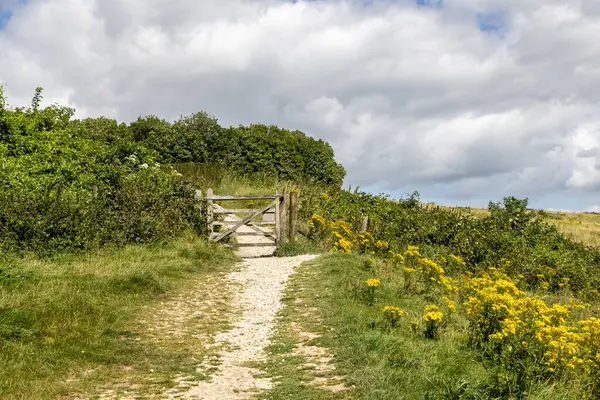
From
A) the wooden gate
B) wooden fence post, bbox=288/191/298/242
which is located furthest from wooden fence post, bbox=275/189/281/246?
wooden fence post, bbox=288/191/298/242

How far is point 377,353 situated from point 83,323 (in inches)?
211

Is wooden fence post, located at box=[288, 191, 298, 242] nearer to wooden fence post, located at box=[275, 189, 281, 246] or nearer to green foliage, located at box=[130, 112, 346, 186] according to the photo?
wooden fence post, located at box=[275, 189, 281, 246]

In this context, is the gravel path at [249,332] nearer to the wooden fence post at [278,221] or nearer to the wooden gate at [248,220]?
the wooden gate at [248,220]

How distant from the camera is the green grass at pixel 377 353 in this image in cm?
638

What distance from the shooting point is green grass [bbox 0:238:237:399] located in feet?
24.2

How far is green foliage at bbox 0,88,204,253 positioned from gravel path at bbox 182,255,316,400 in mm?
3496

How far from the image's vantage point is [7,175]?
1593cm

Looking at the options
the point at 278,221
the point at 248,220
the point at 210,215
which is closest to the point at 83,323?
the point at 210,215

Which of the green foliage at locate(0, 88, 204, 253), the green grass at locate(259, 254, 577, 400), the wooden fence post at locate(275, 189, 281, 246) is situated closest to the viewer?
the green grass at locate(259, 254, 577, 400)

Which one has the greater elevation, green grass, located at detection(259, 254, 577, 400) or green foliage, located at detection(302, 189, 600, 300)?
green foliage, located at detection(302, 189, 600, 300)

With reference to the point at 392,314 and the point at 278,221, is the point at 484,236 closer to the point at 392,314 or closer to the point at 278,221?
the point at 278,221

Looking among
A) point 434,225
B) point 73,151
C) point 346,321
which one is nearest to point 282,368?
point 346,321

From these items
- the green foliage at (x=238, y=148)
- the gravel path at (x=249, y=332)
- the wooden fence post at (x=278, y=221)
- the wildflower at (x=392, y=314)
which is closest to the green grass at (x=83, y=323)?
the gravel path at (x=249, y=332)

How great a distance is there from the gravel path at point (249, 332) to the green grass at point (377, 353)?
1.04 ft
